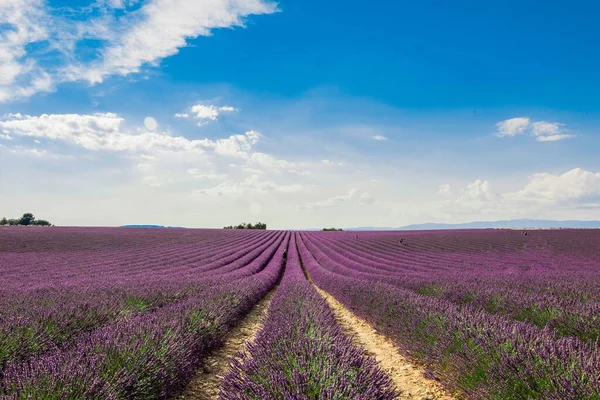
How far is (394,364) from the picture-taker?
4832 millimetres

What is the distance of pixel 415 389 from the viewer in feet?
12.6

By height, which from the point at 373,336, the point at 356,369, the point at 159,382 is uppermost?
the point at 356,369

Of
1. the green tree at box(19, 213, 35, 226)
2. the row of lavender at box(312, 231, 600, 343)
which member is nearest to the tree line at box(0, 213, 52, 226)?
the green tree at box(19, 213, 35, 226)

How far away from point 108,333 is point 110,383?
1143 mm

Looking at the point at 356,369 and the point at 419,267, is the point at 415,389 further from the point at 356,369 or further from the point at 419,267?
the point at 419,267

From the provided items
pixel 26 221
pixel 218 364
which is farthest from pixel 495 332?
pixel 26 221

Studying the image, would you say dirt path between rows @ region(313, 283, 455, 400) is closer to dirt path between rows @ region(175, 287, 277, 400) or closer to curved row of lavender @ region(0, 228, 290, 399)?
dirt path between rows @ region(175, 287, 277, 400)

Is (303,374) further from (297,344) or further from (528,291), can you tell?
(528,291)

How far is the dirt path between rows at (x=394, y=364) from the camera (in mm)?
3716

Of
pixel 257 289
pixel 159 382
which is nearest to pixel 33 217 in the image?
pixel 257 289

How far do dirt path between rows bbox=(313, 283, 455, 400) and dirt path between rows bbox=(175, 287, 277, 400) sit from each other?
5.55 ft

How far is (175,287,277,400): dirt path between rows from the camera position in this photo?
3.60 metres

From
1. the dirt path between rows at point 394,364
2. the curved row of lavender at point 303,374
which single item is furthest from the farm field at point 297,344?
the dirt path between rows at point 394,364

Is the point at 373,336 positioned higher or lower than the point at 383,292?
lower
